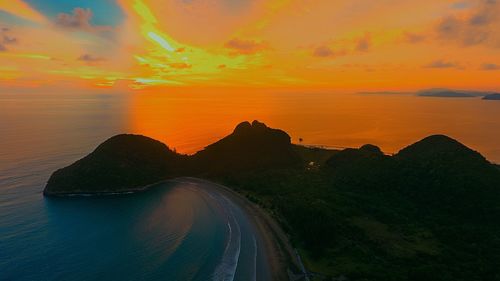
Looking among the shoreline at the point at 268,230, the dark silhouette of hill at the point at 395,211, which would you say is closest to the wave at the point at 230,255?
the shoreline at the point at 268,230

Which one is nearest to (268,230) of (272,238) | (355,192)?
(272,238)

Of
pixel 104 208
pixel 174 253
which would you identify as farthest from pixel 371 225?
pixel 104 208

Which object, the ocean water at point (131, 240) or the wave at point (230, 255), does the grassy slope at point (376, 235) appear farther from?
the wave at point (230, 255)

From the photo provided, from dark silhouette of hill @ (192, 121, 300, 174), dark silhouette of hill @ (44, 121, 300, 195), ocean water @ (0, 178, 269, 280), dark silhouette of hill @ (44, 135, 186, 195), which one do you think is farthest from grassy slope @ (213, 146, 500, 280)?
dark silhouette of hill @ (44, 135, 186, 195)

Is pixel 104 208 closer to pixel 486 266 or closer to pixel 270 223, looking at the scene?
pixel 270 223

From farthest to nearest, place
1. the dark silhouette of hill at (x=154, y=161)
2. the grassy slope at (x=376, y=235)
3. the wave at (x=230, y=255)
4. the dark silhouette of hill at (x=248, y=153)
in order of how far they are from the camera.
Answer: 1. the dark silhouette of hill at (x=248, y=153)
2. the dark silhouette of hill at (x=154, y=161)
3. the wave at (x=230, y=255)
4. the grassy slope at (x=376, y=235)

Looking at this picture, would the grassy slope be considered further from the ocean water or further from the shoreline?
the ocean water

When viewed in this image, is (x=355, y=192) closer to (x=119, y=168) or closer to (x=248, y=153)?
(x=248, y=153)
